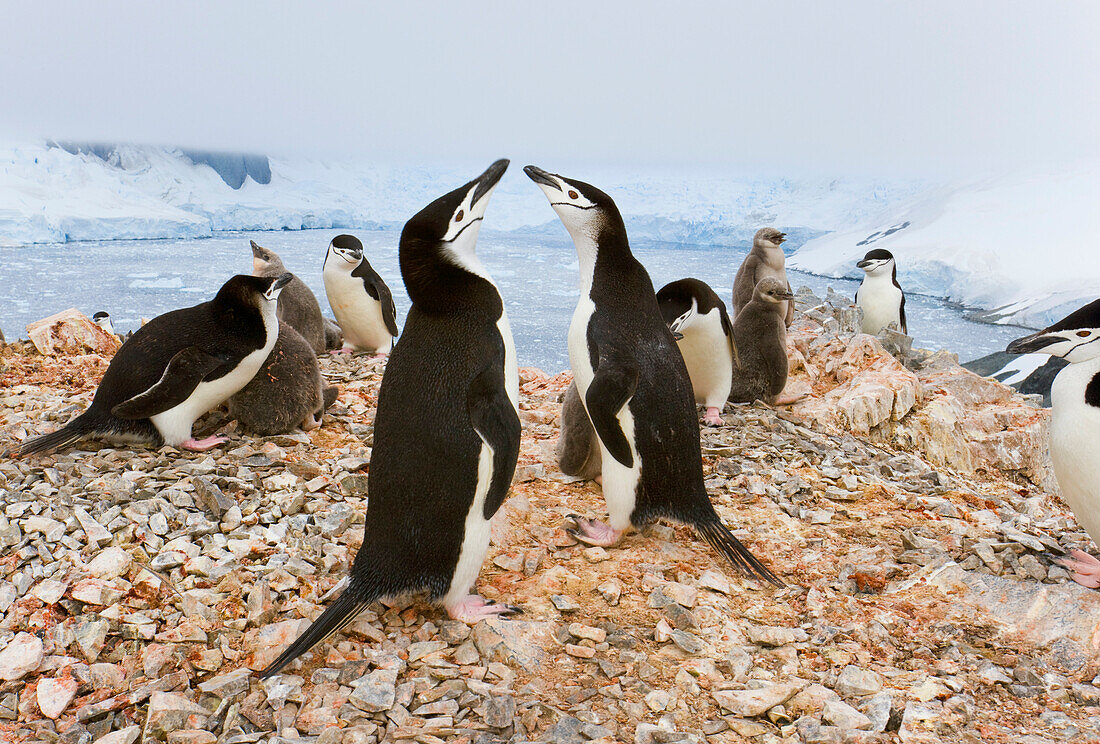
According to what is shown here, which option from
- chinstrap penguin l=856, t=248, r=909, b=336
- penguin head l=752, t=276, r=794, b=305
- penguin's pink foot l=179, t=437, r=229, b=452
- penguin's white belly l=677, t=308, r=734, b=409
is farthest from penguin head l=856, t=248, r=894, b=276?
penguin's pink foot l=179, t=437, r=229, b=452

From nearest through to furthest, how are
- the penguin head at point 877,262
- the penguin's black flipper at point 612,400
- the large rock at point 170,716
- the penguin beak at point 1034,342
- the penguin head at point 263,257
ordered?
1. the large rock at point 170,716
2. the penguin beak at point 1034,342
3. the penguin's black flipper at point 612,400
4. the penguin head at point 263,257
5. the penguin head at point 877,262

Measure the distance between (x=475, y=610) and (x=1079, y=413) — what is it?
1.63 meters

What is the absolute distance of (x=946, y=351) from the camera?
5.40 m

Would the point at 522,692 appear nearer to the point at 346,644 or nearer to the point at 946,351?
the point at 346,644

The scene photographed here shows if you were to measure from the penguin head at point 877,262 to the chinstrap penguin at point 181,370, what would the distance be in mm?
5028

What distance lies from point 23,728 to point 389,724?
2.53 feet

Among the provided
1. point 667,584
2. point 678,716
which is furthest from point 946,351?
point 678,716

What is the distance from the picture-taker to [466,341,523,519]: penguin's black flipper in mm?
1734

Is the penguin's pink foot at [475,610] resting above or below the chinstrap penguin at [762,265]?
below

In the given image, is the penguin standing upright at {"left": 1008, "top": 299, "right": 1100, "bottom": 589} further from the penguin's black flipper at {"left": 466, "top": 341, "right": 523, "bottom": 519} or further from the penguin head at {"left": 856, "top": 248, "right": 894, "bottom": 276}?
the penguin head at {"left": 856, "top": 248, "right": 894, "bottom": 276}

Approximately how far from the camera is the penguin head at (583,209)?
7.48 feet

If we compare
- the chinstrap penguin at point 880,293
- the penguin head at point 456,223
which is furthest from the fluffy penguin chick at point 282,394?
the chinstrap penguin at point 880,293

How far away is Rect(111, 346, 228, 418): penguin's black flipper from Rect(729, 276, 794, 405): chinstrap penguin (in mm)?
2585

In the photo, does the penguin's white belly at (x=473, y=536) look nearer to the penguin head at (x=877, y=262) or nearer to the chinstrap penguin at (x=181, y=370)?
the chinstrap penguin at (x=181, y=370)
